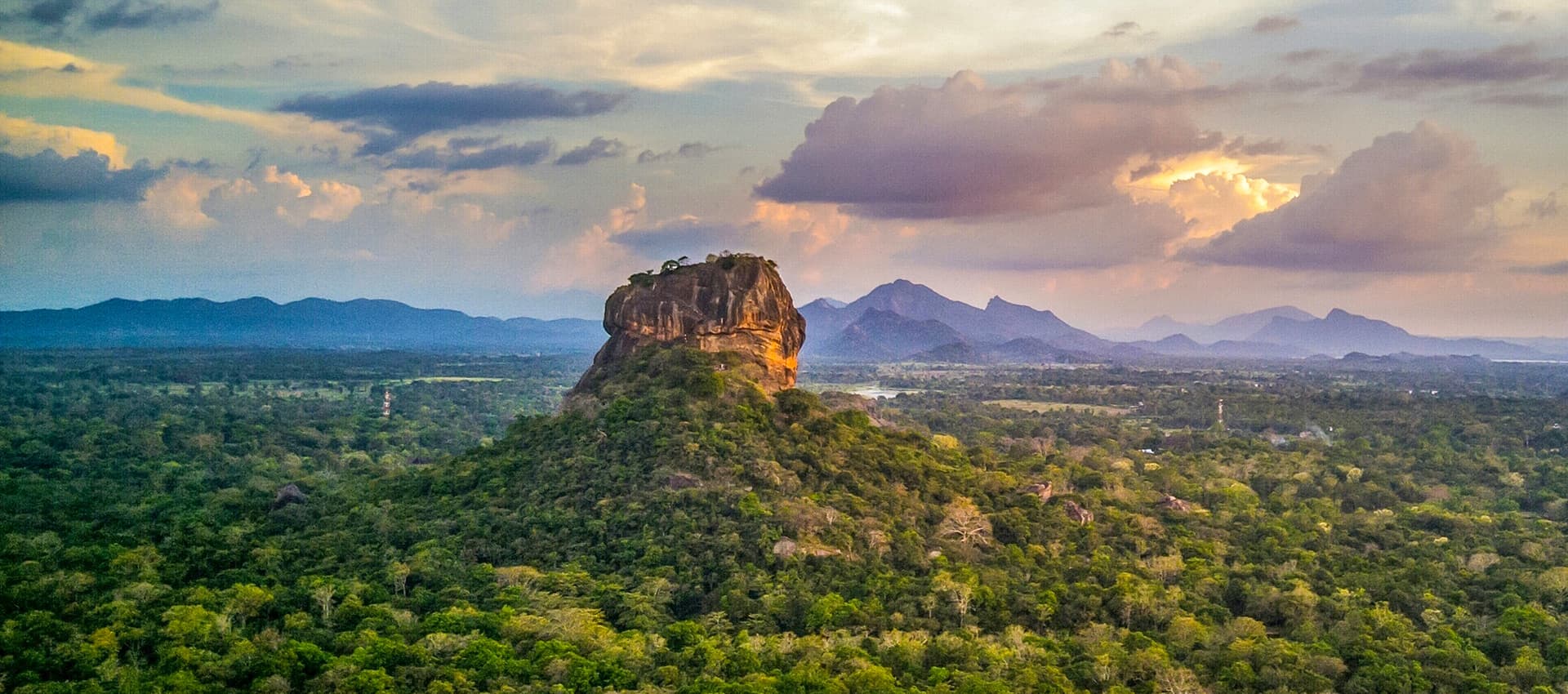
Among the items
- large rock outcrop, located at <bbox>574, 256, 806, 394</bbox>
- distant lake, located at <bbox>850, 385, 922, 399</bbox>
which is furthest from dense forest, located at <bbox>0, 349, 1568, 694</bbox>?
distant lake, located at <bbox>850, 385, 922, 399</bbox>

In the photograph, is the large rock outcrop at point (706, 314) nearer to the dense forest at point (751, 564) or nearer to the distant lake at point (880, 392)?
the dense forest at point (751, 564)

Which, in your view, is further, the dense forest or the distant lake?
the distant lake

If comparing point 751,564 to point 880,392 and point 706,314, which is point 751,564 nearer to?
point 706,314

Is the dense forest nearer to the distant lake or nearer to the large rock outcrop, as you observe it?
the large rock outcrop

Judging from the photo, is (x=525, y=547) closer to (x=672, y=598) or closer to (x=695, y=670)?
(x=672, y=598)

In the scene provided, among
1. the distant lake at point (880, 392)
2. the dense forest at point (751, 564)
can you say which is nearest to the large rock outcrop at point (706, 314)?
the dense forest at point (751, 564)
